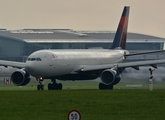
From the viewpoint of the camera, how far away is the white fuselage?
56.4 m

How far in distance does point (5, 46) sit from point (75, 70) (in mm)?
76454

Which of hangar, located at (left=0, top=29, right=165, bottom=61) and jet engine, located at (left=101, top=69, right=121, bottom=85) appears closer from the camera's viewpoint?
jet engine, located at (left=101, top=69, right=121, bottom=85)

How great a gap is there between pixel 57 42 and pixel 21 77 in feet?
251

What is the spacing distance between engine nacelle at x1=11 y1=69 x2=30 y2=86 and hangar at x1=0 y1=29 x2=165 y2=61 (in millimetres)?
68436

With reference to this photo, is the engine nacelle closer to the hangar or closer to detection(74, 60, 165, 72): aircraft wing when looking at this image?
detection(74, 60, 165, 72): aircraft wing

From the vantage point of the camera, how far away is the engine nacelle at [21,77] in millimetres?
58062

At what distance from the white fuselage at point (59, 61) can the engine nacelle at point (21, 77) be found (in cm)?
141
